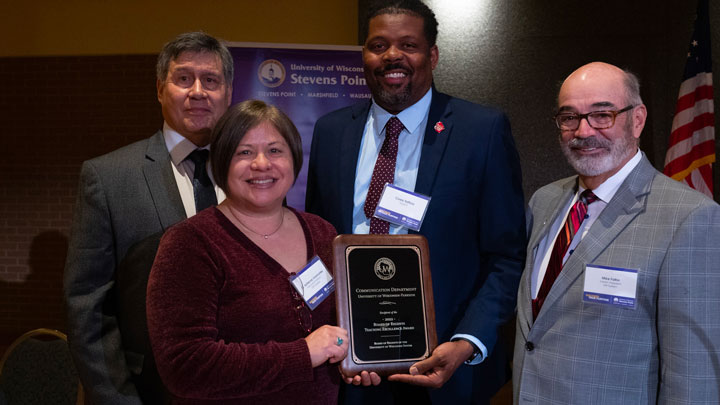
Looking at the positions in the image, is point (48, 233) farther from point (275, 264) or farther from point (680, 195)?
point (680, 195)

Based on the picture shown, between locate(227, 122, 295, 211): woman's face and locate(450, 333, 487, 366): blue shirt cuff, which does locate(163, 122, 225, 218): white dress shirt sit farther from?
locate(450, 333, 487, 366): blue shirt cuff

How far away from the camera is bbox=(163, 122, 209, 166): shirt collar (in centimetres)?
239

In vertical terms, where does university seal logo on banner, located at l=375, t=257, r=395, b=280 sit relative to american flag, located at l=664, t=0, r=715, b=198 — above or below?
below

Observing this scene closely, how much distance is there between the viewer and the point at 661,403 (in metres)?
1.92

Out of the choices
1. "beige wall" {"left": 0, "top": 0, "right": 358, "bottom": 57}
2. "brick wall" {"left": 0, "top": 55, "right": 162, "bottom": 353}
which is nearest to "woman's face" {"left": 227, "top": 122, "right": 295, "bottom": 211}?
"beige wall" {"left": 0, "top": 0, "right": 358, "bottom": 57}

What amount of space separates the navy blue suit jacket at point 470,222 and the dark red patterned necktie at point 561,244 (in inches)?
4.6

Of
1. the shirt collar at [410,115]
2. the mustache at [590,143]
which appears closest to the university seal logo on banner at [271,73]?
the shirt collar at [410,115]

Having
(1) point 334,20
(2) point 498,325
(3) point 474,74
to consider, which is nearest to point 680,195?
(2) point 498,325

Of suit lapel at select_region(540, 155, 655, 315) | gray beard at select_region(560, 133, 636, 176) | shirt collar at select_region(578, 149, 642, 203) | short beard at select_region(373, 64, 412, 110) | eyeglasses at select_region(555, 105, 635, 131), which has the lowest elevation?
suit lapel at select_region(540, 155, 655, 315)

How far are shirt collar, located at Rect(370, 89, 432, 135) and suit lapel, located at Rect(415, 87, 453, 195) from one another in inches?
1.3

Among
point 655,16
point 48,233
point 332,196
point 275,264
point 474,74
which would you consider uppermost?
point 655,16

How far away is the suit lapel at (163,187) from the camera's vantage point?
2.26 meters

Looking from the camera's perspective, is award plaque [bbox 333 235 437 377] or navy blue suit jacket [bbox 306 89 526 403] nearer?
award plaque [bbox 333 235 437 377]

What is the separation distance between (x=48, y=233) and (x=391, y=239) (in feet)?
20.7
